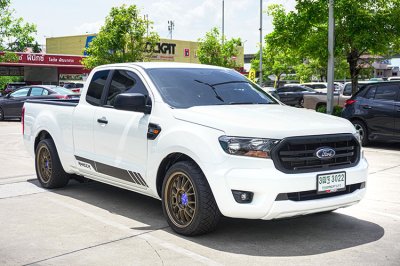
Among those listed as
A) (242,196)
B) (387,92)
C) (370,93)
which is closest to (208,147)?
(242,196)

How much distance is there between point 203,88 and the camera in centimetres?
598

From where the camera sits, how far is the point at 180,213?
17.1 ft

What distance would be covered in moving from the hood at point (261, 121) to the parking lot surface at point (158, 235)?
1062 mm

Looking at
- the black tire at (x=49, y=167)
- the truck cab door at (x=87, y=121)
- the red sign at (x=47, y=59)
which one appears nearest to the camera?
the truck cab door at (x=87, y=121)

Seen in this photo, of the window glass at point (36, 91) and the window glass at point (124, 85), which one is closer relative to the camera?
the window glass at point (124, 85)

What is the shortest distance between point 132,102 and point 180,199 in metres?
1.16

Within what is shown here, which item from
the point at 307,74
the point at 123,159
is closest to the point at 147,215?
the point at 123,159

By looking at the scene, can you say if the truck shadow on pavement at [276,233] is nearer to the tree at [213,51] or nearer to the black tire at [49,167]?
the black tire at [49,167]

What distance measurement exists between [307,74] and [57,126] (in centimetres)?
6564

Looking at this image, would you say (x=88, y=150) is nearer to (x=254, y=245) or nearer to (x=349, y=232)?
(x=254, y=245)

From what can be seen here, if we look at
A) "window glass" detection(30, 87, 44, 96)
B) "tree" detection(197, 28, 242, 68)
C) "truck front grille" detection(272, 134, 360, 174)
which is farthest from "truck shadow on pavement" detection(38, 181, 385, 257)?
"tree" detection(197, 28, 242, 68)

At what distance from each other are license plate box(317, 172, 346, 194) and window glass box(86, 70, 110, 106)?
9.98ft

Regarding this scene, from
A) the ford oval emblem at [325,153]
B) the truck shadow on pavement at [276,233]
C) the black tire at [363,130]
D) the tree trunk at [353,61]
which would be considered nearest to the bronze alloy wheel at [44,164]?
the truck shadow on pavement at [276,233]

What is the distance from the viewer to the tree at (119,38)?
106 ft
